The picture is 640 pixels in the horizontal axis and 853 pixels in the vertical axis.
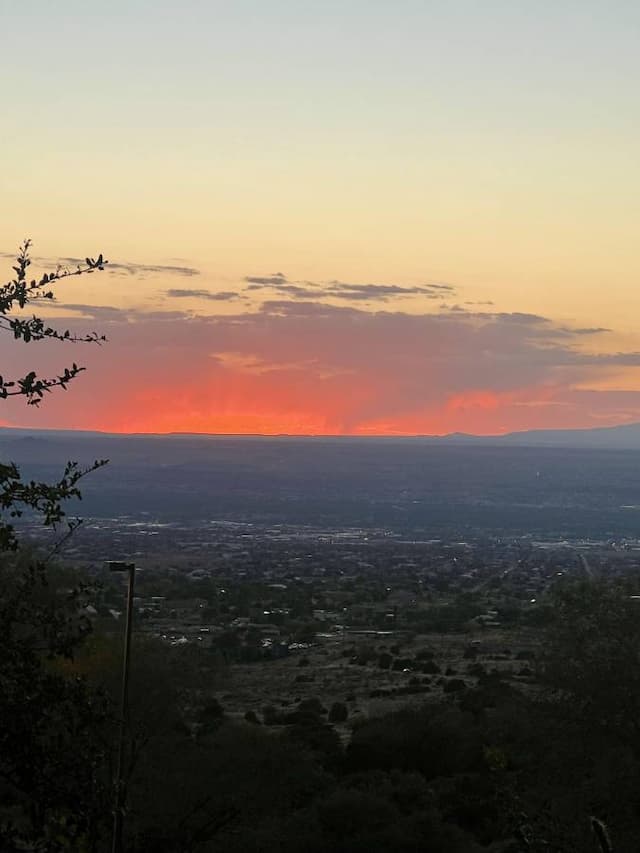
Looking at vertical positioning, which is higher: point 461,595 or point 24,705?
point 24,705

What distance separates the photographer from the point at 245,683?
165 ft

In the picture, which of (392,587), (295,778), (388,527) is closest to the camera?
(295,778)

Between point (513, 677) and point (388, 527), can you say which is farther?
point (388, 527)

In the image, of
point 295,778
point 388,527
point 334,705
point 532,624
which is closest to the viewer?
point 295,778

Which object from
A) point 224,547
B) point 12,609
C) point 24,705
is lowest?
point 224,547

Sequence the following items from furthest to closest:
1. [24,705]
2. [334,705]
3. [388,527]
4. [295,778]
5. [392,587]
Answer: [388,527] < [392,587] < [334,705] < [295,778] < [24,705]

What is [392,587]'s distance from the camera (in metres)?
104

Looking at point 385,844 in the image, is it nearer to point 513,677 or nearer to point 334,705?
point 334,705

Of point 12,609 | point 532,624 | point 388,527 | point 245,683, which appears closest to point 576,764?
point 12,609

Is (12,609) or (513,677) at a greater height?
(12,609)

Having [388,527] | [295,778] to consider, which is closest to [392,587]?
[295,778]

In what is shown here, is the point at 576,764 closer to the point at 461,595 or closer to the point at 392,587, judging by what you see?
the point at 461,595

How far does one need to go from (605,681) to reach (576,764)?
73.0 inches

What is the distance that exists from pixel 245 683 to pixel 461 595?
46516 millimetres
